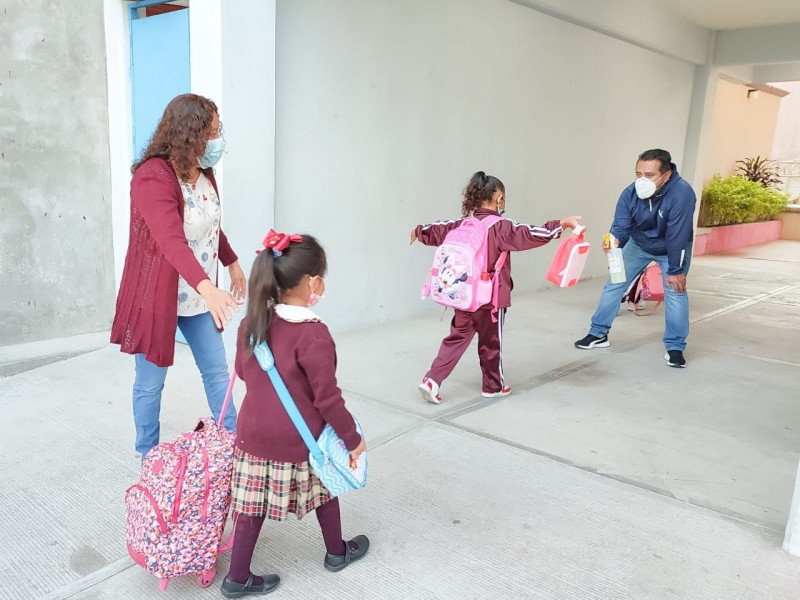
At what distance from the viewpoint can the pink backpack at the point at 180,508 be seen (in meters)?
2.11

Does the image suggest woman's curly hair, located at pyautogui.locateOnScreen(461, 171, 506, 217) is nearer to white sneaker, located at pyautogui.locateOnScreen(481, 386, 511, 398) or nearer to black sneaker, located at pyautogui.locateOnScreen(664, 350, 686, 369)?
white sneaker, located at pyautogui.locateOnScreen(481, 386, 511, 398)

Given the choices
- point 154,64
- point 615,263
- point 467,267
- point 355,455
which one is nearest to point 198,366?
point 355,455

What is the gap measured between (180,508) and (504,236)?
91.4 inches

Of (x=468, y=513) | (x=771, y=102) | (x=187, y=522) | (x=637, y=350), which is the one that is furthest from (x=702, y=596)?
(x=771, y=102)

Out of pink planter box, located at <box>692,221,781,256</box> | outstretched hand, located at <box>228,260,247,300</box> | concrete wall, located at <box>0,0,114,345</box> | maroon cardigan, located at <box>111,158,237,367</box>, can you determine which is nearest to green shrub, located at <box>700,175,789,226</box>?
pink planter box, located at <box>692,221,781,256</box>

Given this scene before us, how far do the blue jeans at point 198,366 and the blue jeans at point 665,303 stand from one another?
11.4 ft

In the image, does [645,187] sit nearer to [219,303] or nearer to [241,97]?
[241,97]

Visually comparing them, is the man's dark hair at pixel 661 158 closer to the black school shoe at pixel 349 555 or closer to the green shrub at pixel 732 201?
the black school shoe at pixel 349 555

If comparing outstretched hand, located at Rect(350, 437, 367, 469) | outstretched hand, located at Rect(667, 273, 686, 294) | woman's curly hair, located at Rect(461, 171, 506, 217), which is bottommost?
outstretched hand, located at Rect(350, 437, 367, 469)

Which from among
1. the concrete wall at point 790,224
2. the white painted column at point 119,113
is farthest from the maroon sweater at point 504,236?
the concrete wall at point 790,224

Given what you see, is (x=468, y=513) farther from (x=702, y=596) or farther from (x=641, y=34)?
(x=641, y=34)

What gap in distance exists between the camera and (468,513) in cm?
282

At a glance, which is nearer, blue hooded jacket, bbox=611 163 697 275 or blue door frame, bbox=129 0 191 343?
blue door frame, bbox=129 0 191 343

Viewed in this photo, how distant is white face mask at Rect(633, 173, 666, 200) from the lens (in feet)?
16.4
